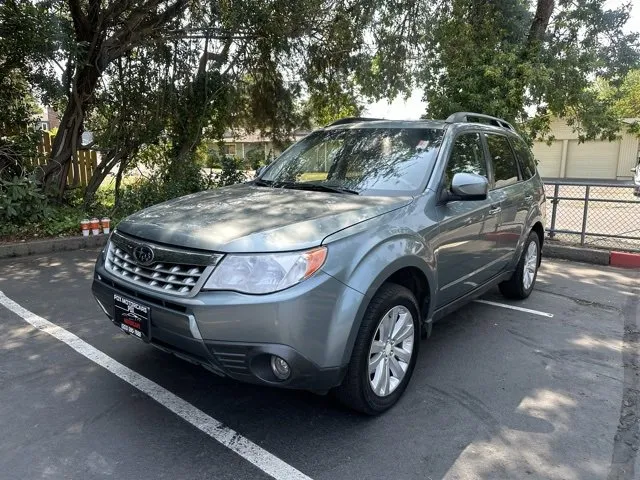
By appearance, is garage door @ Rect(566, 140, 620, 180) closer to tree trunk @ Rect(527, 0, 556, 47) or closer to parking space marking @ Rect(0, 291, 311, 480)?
tree trunk @ Rect(527, 0, 556, 47)

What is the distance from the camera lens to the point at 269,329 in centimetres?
247

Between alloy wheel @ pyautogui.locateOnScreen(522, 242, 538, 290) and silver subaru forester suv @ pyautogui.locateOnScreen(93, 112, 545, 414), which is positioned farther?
alloy wheel @ pyautogui.locateOnScreen(522, 242, 538, 290)

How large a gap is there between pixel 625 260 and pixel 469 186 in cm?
538

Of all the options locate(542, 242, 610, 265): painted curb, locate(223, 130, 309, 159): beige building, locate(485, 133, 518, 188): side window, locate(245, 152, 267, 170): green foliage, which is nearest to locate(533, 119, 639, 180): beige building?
locate(223, 130, 309, 159): beige building

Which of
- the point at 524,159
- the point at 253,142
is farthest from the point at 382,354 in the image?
the point at 253,142

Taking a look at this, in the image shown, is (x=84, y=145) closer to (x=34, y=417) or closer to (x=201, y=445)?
(x=34, y=417)

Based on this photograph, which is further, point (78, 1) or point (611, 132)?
point (611, 132)

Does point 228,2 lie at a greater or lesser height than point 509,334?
greater

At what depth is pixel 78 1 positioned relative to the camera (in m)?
8.39

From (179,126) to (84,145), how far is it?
192cm

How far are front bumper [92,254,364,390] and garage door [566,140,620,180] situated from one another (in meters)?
33.4

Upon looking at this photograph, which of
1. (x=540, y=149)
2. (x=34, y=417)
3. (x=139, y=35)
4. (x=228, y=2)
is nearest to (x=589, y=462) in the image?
(x=34, y=417)

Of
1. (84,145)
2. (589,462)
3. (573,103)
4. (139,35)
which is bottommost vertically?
(589,462)

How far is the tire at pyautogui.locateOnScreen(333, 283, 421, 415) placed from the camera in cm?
280
